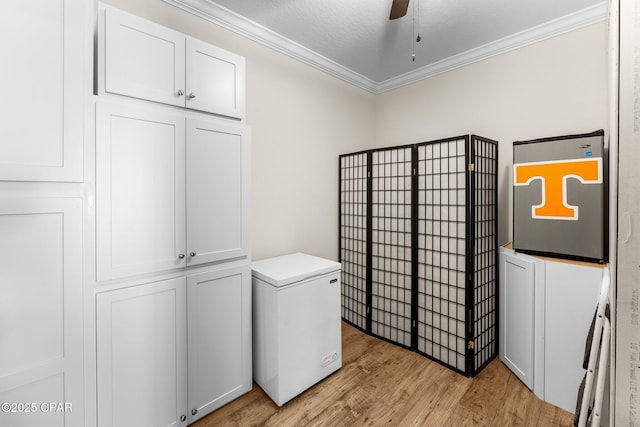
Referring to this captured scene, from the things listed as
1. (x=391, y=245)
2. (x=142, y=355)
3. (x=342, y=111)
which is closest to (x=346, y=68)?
(x=342, y=111)

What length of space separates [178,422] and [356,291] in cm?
187

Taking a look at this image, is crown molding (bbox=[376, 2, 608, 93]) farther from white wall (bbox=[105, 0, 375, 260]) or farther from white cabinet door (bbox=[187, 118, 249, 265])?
white cabinet door (bbox=[187, 118, 249, 265])

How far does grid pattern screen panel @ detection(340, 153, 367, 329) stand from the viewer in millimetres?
2926

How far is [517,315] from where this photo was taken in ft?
6.81

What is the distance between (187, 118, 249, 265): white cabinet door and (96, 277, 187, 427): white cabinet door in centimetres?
27

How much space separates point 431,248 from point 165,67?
7.42 feet

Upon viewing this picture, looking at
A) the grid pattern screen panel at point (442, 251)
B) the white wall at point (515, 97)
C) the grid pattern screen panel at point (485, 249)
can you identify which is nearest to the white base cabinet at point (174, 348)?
the grid pattern screen panel at point (442, 251)

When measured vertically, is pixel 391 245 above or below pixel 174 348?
above

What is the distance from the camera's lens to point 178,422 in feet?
5.28

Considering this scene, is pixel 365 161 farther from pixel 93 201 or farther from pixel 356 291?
pixel 93 201

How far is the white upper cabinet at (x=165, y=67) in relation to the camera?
1.37 metres

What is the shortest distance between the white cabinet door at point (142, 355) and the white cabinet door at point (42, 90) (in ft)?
2.12

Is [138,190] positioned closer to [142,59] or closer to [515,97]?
[142,59]

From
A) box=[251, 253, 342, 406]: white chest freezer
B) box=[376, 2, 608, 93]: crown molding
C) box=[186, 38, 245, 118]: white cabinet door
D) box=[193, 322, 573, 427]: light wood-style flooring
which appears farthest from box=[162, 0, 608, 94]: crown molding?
box=[193, 322, 573, 427]: light wood-style flooring
